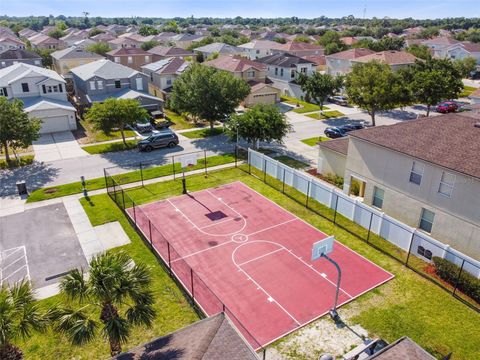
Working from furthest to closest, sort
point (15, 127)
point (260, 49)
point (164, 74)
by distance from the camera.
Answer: point (260, 49) → point (164, 74) → point (15, 127)

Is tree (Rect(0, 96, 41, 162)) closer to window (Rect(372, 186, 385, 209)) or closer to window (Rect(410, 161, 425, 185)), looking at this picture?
window (Rect(372, 186, 385, 209))

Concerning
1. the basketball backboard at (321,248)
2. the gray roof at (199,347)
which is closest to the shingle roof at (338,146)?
the basketball backboard at (321,248)

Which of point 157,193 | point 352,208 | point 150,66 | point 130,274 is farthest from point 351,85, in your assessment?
point 130,274

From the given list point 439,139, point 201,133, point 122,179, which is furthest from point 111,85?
point 439,139

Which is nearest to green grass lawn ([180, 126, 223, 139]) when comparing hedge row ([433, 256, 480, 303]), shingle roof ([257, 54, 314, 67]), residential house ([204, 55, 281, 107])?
residential house ([204, 55, 281, 107])

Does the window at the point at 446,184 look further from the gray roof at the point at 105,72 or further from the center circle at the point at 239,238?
the gray roof at the point at 105,72

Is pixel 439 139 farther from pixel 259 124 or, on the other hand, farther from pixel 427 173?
pixel 259 124

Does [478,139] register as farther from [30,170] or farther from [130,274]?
[30,170]
